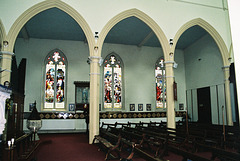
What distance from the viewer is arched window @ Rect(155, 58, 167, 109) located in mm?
13984

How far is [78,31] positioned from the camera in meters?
11.6

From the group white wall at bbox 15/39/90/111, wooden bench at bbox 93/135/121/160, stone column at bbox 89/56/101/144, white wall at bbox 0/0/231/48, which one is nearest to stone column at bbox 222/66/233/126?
white wall at bbox 0/0/231/48

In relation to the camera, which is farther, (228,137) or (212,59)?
(212,59)

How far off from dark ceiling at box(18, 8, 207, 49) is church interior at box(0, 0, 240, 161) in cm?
5

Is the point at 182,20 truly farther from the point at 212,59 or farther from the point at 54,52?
the point at 54,52

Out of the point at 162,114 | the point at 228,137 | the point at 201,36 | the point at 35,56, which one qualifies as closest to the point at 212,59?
the point at 201,36

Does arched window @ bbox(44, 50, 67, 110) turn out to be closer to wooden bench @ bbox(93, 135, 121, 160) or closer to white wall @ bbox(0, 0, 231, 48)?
white wall @ bbox(0, 0, 231, 48)

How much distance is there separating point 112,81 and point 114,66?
3.23 ft

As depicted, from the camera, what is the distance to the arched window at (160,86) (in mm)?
13984

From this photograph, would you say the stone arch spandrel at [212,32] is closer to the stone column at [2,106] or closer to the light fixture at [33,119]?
the light fixture at [33,119]

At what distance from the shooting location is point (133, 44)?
13.9 metres

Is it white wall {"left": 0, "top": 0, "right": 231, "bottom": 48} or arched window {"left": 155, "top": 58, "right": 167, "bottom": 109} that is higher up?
white wall {"left": 0, "top": 0, "right": 231, "bottom": 48}

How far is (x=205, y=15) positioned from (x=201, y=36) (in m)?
3.10

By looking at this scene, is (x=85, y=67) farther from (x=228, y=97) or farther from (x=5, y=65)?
(x=228, y=97)
